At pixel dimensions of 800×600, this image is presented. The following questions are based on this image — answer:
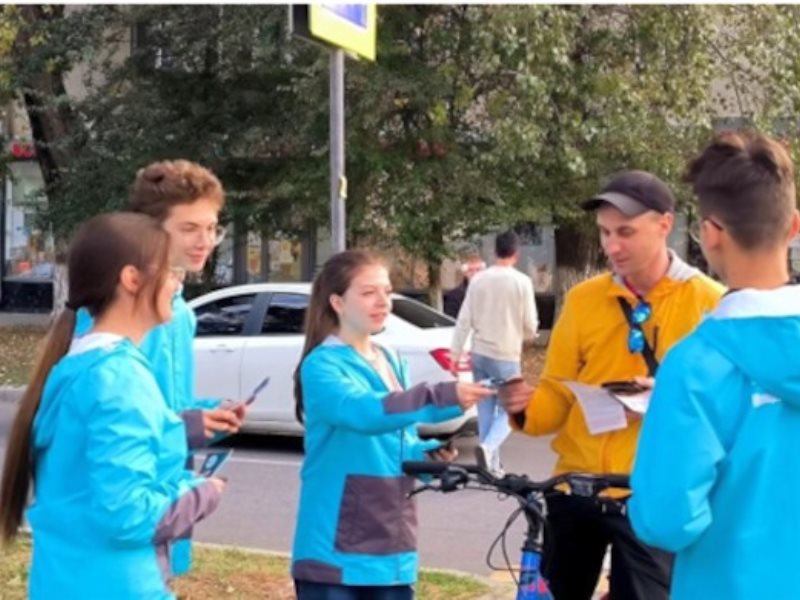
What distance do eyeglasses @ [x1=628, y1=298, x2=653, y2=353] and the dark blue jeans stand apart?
106 cm

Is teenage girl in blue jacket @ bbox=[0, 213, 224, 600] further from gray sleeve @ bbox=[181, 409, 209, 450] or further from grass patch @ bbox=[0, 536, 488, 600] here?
grass patch @ bbox=[0, 536, 488, 600]

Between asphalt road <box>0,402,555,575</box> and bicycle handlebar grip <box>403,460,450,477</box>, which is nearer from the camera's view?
bicycle handlebar grip <box>403,460,450,477</box>

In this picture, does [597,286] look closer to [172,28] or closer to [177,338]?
[177,338]

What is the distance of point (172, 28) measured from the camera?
1781 centimetres

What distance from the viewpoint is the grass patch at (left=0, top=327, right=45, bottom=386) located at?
1730 centimetres

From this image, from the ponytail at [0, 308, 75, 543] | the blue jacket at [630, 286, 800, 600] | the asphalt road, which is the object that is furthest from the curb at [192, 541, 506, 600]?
the blue jacket at [630, 286, 800, 600]

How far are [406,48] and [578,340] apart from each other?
12.1m

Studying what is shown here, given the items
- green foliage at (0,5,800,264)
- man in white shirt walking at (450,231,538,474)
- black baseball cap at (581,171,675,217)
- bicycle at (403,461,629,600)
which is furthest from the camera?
green foliage at (0,5,800,264)

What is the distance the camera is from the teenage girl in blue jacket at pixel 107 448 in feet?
9.21

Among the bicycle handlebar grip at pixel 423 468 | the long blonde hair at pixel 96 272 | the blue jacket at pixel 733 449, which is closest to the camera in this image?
the blue jacket at pixel 733 449

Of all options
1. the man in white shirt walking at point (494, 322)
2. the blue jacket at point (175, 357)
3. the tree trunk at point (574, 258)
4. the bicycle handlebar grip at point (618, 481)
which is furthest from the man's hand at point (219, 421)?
the tree trunk at point (574, 258)

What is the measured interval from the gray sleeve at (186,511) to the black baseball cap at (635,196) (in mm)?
1486

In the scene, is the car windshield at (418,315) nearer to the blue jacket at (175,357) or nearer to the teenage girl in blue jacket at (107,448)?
the blue jacket at (175,357)

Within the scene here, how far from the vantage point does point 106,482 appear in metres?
2.77
